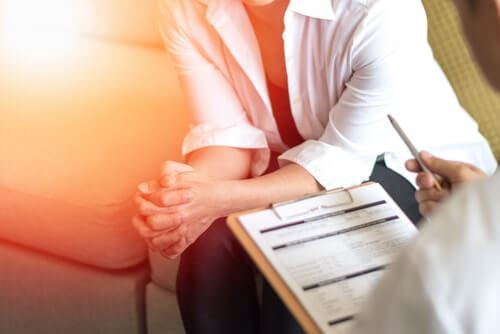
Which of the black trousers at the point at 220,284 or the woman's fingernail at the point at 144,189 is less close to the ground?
the woman's fingernail at the point at 144,189

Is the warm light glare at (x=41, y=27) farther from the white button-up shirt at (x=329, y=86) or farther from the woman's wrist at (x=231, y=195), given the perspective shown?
the woman's wrist at (x=231, y=195)

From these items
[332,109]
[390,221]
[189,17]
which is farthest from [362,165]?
[189,17]

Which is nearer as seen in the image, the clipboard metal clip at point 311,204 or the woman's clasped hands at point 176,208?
the clipboard metal clip at point 311,204

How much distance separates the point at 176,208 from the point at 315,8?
343 mm

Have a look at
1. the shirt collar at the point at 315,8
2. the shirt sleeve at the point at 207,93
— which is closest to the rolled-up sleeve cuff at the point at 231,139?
the shirt sleeve at the point at 207,93

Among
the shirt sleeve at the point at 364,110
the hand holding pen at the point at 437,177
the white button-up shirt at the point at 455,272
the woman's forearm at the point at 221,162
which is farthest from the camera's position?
the woman's forearm at the point at 221,162

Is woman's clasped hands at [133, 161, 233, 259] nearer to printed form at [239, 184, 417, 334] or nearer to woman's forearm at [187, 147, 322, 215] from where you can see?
woman's forearm at [187, 147, 322, 215]

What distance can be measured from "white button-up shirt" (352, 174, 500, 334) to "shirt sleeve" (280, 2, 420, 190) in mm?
603

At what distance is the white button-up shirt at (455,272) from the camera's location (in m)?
0.42

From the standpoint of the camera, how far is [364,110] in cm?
103

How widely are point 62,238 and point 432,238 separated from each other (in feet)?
2.99

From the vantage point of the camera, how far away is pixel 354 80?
1.04m

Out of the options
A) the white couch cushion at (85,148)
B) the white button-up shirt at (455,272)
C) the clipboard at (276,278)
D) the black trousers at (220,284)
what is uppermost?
the white button-up shirt at (455,272)

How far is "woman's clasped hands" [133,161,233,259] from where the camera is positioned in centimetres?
102
